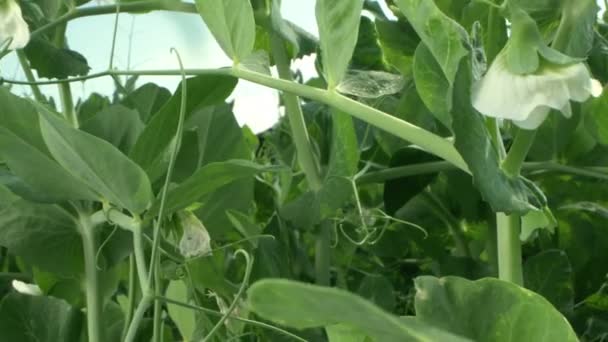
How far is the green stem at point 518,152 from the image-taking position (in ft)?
0.89

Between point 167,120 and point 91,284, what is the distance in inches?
3.1

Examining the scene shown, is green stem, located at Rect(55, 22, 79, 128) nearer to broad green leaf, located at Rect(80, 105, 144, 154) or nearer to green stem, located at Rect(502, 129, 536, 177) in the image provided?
broad green leaf, located at Rect(80, 105, 144, 154)

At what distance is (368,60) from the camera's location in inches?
18.8

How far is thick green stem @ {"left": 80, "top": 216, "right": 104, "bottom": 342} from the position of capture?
13.1 inches

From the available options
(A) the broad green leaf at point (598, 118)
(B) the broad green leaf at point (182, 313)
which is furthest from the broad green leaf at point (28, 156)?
(A) the broad green leaf at point (598, 118)

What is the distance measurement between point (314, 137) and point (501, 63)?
0.76 ft

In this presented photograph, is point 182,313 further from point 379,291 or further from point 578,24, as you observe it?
point 578,24

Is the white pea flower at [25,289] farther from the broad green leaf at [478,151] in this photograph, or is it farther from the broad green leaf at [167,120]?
the broad green leaf at [478,151]

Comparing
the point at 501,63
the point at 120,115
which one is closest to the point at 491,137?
the point at 501,63

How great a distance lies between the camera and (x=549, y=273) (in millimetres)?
398

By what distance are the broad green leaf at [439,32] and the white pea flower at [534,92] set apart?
0.02 m

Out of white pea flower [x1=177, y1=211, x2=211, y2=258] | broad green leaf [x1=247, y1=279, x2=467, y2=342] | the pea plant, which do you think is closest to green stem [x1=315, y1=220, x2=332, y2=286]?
the pea plant

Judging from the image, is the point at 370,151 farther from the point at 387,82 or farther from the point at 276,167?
the point at 276,167

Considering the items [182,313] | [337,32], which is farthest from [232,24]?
[182,313]
